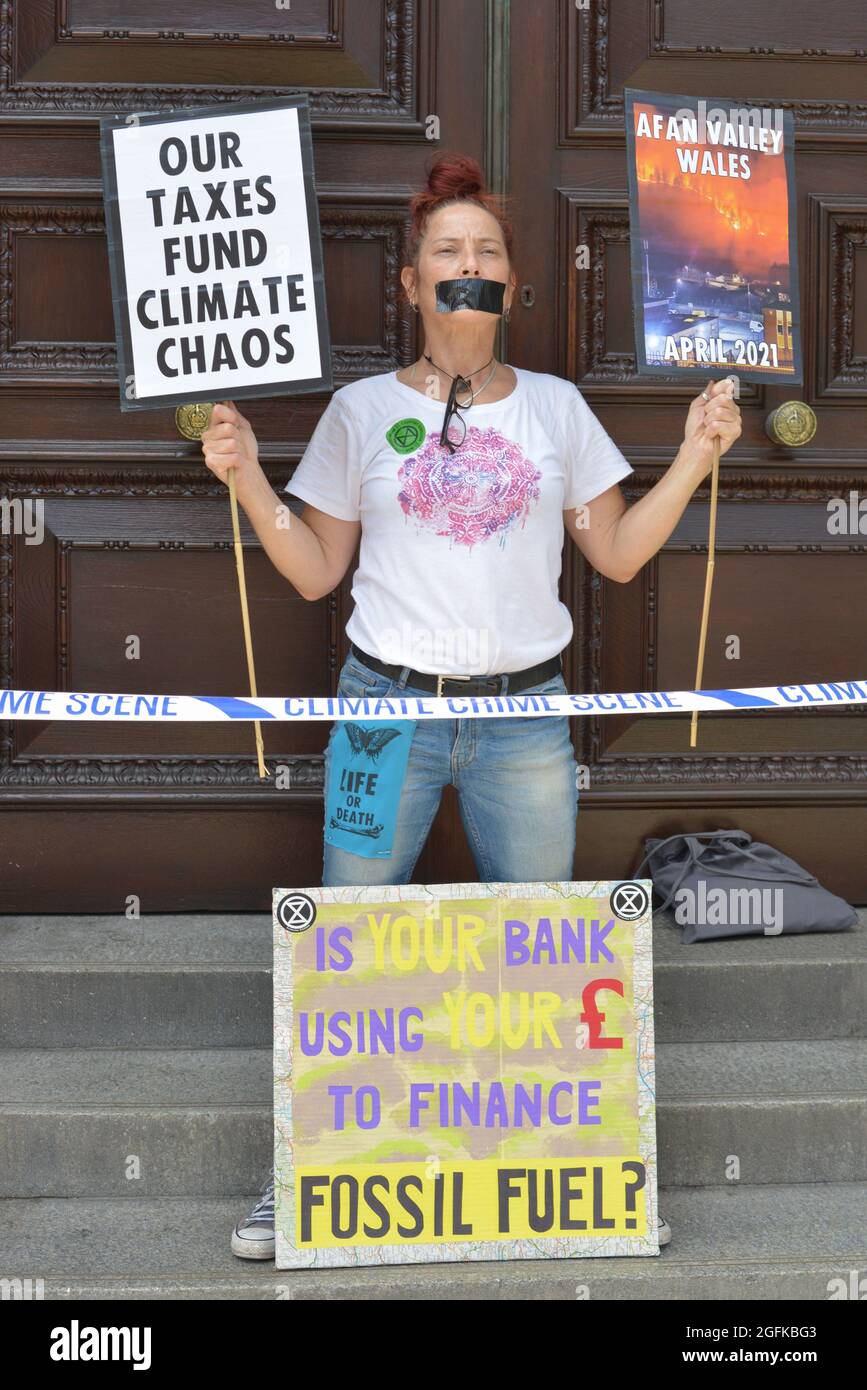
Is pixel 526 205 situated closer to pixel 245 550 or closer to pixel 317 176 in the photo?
pixel 317 176

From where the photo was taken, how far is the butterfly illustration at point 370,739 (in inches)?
105

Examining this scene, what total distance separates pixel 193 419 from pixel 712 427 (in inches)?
56.9

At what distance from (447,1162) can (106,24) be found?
2916 millimetres

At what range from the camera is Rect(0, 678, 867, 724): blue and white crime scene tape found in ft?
8.54

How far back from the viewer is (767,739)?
3.77 metres

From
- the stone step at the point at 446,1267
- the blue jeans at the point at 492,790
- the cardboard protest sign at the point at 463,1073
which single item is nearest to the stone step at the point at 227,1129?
the stone step at the point at 446,1267

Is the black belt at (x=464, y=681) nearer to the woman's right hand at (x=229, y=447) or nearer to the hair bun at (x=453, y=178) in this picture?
the woman's right hand at (x=229, y=447)

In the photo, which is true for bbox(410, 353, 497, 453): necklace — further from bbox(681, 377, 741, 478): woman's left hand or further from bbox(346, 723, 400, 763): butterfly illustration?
bbox(346, 723, 400, 763): butterfly illustration

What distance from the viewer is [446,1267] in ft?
8.52

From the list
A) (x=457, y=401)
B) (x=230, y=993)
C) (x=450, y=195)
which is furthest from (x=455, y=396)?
(x=230, y=993)

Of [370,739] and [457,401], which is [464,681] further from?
[457,401]

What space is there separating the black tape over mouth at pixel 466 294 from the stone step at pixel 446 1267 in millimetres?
1845

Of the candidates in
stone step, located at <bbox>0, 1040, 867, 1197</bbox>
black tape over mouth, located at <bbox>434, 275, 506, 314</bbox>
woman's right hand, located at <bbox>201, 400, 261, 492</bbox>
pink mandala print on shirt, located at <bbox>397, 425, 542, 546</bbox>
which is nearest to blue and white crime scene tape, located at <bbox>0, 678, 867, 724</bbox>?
pink mandala print on shirt, located at <bbox>397, 425, 542, 546</bbox>

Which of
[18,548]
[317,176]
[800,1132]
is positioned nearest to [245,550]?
[18,548]
